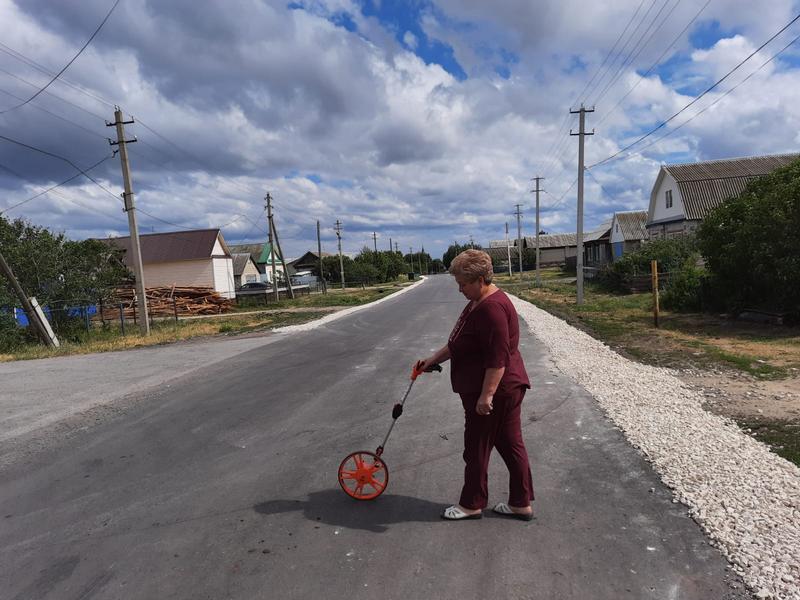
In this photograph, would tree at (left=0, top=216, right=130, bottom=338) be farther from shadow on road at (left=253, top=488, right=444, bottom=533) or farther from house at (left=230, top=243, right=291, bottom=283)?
house at (left=230, top=243, right=291, bottom=283)

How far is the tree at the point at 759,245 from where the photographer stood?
12188 millimetres

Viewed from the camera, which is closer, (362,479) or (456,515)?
(456,515)

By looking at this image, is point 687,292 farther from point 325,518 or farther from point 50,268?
point 50,268

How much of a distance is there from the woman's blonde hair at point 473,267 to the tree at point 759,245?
11.6 m

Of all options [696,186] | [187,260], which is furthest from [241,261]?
[696,186]

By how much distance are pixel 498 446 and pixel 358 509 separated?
1.10 meters

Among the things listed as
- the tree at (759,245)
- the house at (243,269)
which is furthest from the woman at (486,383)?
the house at (243,269)

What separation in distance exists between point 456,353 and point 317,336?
39.7 feet

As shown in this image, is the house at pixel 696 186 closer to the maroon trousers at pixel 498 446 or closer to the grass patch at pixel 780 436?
the grass patch at pixel 780 436

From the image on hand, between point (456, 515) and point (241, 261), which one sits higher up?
point (241, 261)

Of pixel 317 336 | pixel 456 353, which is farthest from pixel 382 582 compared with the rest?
pixel 317 336

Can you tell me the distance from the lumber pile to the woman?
32198mm

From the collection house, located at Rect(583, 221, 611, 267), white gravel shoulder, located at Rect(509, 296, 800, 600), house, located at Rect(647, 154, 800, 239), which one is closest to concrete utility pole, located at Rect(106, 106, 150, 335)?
white gravel shoulder, located at Rect(509, 296, 800, 600)

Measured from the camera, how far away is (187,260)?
141ft
